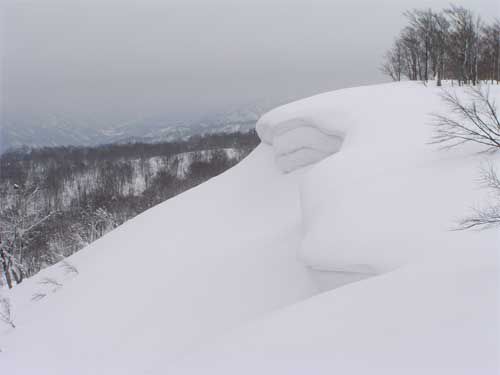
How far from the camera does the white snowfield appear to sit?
11.8ft

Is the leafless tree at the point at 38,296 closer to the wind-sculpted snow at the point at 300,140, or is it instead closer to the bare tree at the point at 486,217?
the wind-sculpted snow at the point at 300,140

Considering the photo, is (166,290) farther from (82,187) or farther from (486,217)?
(82,187)

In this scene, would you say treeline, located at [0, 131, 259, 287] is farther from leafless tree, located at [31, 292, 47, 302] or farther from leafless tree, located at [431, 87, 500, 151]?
leafless tree, located at [431, 87, 500, 151]

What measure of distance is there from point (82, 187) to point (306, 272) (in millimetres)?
76236

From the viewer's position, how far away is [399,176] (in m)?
8.38

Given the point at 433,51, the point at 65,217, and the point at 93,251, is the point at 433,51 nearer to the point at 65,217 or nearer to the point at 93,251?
the point at 93,251

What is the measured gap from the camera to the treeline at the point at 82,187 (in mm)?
26703

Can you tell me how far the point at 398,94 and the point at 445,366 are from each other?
15.3 m

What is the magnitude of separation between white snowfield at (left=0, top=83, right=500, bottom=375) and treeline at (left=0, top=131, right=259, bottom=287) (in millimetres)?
8557

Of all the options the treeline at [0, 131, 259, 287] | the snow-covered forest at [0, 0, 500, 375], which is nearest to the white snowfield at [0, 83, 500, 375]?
the snow-covered forest at [0, 0, 500, 375]

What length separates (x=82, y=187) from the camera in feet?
252

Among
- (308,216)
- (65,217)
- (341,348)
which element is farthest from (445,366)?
(65,217)

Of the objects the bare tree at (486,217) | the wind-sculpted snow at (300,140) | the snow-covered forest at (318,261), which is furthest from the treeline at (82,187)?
the bare tree at (486,217)

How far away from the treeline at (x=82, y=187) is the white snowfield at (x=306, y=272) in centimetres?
856
